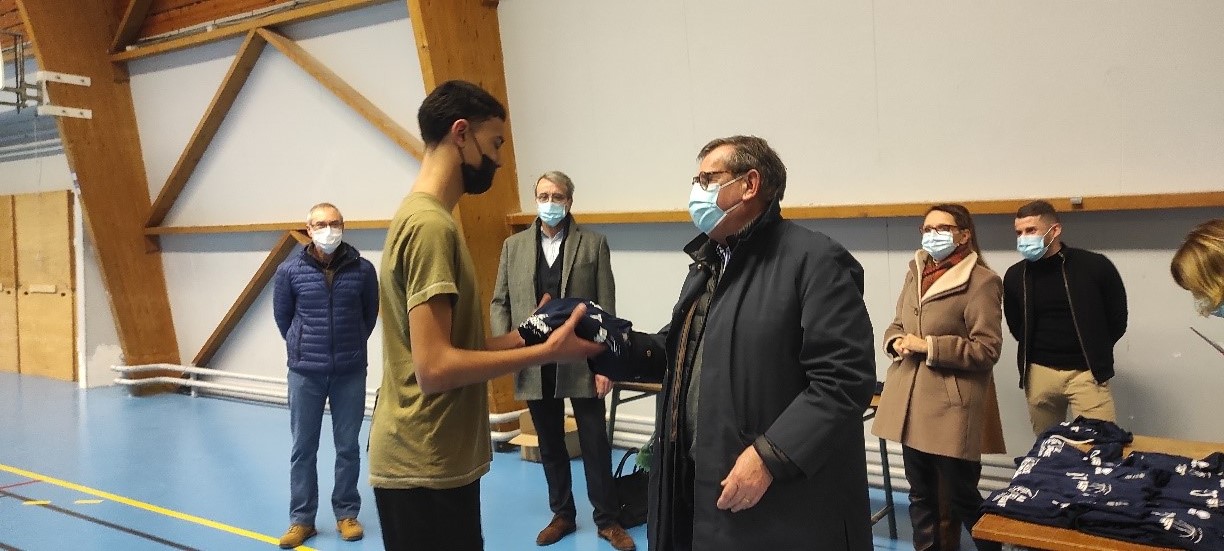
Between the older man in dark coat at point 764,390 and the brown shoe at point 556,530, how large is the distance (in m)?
2.43

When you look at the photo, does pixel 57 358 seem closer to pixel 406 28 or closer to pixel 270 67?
pixel 270 67

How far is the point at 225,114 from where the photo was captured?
8.65 meters

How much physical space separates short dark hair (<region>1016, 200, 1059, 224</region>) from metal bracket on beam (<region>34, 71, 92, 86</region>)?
8.47 metres

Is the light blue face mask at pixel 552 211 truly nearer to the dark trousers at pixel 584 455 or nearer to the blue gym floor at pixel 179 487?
the dark trousers at pixel 584 455

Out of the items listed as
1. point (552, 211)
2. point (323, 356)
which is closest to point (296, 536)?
point (323, 356)

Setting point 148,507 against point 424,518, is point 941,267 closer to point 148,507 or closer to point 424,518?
point 424,518

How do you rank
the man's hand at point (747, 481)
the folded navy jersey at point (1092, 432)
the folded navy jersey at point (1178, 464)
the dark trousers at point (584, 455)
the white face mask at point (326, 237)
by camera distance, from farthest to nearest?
the white face mask at point (326, 237), the dark trousers at point (584, 455), the folded navy jersey at point (1092, 432), the folded navy jersey at point (1178, 464), the man's hand at point (747, 481)

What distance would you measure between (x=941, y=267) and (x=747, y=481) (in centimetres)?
242

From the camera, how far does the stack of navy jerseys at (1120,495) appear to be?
6.99ft

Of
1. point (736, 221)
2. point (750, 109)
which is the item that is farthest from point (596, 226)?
point (736, 221)

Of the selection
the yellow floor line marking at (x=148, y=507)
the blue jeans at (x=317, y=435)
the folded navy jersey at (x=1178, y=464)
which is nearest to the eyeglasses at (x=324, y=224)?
the blue jeans at (x=317, y=435)

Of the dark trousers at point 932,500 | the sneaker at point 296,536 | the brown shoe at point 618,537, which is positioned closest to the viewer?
the dark trousers at point 932,500

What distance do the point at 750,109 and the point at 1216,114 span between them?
2.36m

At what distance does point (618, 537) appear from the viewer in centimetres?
437
